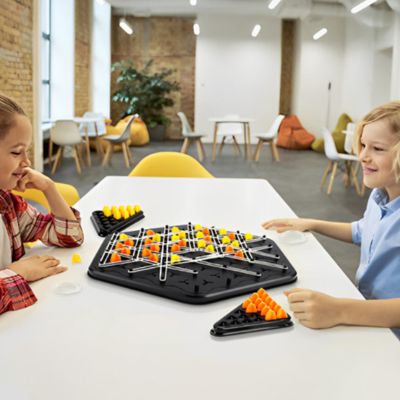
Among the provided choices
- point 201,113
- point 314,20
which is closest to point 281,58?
point 314,20

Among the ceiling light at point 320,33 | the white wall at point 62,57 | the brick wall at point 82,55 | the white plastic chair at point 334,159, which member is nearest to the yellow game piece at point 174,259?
the white plastic chair at point 334,159

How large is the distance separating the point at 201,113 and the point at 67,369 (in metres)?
14.1

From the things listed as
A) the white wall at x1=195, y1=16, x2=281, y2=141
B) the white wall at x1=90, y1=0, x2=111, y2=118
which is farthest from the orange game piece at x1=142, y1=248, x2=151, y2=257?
the white wall at x1=195, y1=16, x2=281, y2=141

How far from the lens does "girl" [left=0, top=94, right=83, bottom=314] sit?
1141mm

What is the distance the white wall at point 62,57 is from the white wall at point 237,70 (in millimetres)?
4613

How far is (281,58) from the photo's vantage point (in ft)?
48.4

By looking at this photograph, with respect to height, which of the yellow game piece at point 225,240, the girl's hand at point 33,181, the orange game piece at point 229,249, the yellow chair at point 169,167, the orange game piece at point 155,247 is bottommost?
the orange game piece at point 155,247

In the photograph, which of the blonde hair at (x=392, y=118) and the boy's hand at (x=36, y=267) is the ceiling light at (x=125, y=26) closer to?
the blonde hair at (x=392, y=118)

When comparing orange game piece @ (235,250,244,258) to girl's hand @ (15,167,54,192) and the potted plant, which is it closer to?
girl's hand @ (15,167,54,192)

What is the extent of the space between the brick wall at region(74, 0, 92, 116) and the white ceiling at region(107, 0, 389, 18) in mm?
942

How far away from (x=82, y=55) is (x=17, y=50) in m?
4.56

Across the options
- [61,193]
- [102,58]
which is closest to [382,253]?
[61,193]

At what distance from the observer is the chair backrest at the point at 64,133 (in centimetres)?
805

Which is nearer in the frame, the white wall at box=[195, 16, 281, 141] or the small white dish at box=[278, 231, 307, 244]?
the small white dish at box=[278, 231, 307, 244]
